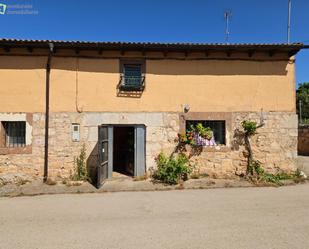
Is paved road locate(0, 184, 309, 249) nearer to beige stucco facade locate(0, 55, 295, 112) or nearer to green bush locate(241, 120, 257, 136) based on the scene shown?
green bush locate(241, 120, 257, 136)

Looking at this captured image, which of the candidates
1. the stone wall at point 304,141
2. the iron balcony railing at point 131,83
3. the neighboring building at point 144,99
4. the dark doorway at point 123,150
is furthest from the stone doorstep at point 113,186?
the stone wall at point 304,141

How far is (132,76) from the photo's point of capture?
8.98 metres

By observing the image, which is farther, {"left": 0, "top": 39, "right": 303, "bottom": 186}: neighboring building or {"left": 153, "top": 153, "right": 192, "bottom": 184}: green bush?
{"left": 0, "top": 39, "right": 303, "bottom": 186}: neighboring building

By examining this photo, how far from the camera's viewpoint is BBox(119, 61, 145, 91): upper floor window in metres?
8.77

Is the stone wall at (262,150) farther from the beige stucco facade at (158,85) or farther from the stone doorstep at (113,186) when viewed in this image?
the stone doorstep at (113,186)

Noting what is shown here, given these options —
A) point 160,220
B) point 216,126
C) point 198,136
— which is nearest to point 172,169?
point 198,136

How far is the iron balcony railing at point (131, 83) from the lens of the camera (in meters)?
8.75

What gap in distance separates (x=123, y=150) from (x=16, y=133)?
15.5ft

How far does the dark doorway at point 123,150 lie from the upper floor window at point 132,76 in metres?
2.14

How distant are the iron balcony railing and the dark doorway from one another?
2.09m

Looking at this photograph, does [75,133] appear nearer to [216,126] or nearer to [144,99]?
[144,99]

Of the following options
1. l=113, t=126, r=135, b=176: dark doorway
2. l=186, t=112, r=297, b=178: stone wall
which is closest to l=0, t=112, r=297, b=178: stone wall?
l=186, t=112, r=297, b=178: stone wall

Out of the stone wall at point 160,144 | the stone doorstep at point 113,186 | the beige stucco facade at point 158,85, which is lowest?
the stone doorstep at point 113,186

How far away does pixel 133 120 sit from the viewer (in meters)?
8.71
